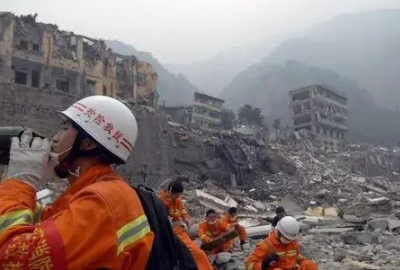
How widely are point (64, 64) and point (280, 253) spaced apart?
25509mm

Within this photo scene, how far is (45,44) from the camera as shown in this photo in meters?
27.5

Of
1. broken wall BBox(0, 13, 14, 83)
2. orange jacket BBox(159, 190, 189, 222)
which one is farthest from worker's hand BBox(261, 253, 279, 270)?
broken wall BBox(0, 13, 14, 83)

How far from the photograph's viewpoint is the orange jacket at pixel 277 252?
A: 17.0ft

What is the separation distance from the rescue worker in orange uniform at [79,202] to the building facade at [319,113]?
1770 inches

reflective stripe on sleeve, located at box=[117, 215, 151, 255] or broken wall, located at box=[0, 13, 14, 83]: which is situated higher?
broken wall, located at box=[0, 13, 14, 83]

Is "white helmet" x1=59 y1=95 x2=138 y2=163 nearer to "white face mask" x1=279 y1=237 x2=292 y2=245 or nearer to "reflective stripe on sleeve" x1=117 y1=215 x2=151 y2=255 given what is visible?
"reflective stripe on sleeve" x1=117 y1=215 x2=151 y2=255

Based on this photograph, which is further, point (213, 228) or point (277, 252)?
point (213, 228)

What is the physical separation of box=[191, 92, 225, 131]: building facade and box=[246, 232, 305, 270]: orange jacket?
36.4 m

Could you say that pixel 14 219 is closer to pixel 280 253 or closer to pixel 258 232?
pixel 280 253

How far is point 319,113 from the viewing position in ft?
153

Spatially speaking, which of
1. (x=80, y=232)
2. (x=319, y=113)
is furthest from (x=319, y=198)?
(x=319, y=113)

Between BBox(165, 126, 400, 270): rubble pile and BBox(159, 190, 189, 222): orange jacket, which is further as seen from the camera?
BBox(165, 126, 400, 270): rubble pile

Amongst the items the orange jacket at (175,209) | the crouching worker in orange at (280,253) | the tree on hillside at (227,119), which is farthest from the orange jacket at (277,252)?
the tree on hillside at (227,119)

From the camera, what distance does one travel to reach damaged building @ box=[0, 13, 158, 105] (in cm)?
2578
